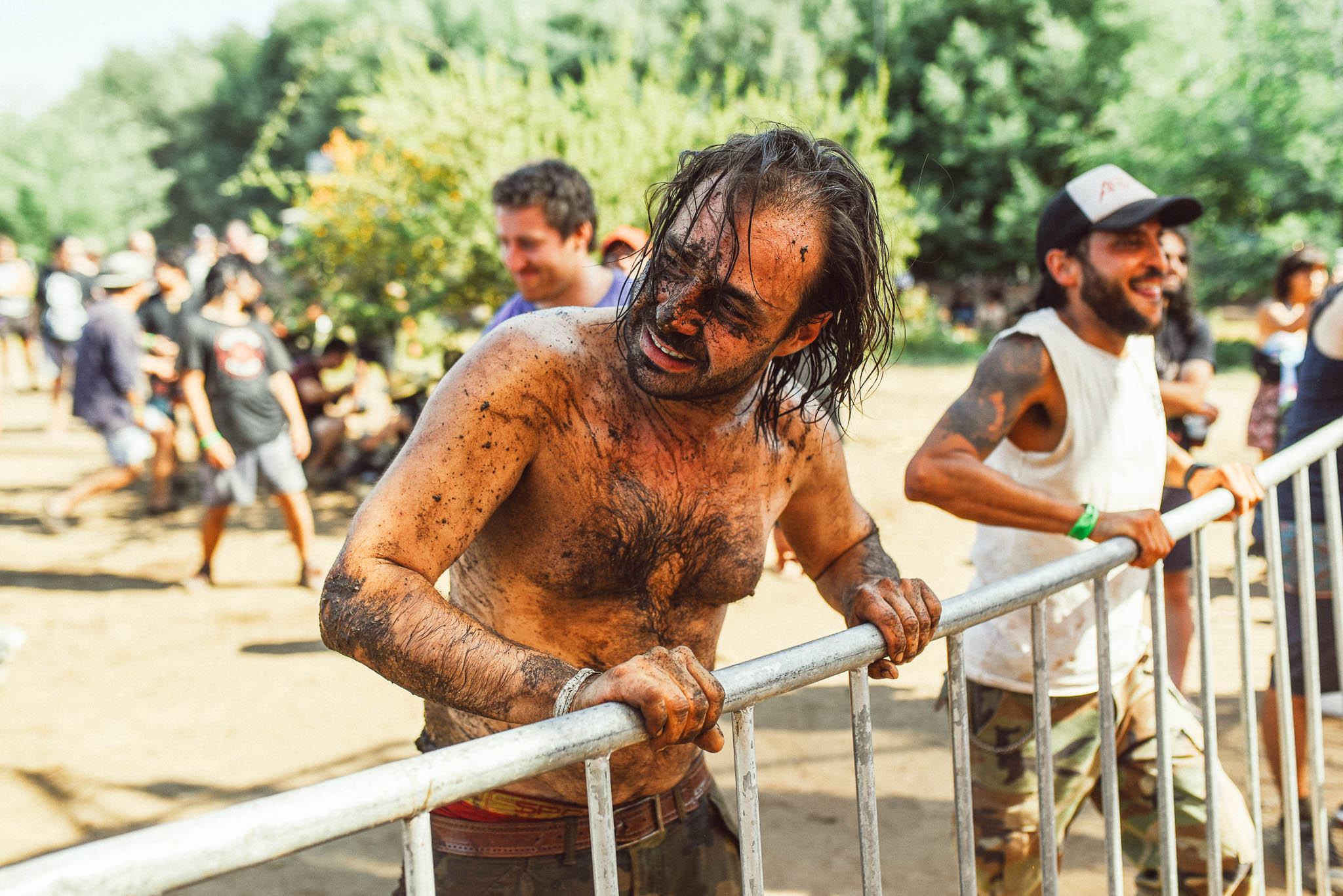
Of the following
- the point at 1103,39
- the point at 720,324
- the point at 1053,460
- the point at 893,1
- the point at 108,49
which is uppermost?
the point at 108,49

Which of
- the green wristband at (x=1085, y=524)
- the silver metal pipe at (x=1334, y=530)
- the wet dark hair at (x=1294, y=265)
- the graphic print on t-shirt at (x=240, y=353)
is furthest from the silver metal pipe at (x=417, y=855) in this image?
the wet dark hair at (x=1294, y=265)

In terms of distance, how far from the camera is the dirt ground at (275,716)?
146 inches

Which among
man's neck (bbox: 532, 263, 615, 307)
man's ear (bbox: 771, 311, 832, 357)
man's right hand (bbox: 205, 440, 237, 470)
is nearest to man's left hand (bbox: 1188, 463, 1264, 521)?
man's ear (bbox: 771, 311, 832, 357)

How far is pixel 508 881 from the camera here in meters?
1.83

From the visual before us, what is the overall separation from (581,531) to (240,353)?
542cm

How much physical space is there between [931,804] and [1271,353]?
3460mm

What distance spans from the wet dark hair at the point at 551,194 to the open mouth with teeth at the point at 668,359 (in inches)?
83.5

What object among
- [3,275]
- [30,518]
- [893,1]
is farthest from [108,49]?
[30,518]

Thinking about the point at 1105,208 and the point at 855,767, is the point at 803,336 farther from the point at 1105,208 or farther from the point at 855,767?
the point at 1105,208

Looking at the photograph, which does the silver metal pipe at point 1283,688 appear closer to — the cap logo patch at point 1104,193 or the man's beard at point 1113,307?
the man's beard at point 1113,307

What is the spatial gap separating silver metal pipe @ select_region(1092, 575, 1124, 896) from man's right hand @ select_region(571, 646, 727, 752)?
1.01 m

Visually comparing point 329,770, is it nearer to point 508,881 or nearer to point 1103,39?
point 508,881

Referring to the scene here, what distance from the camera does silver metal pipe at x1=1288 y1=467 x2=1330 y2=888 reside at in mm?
2652

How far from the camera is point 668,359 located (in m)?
1.67
